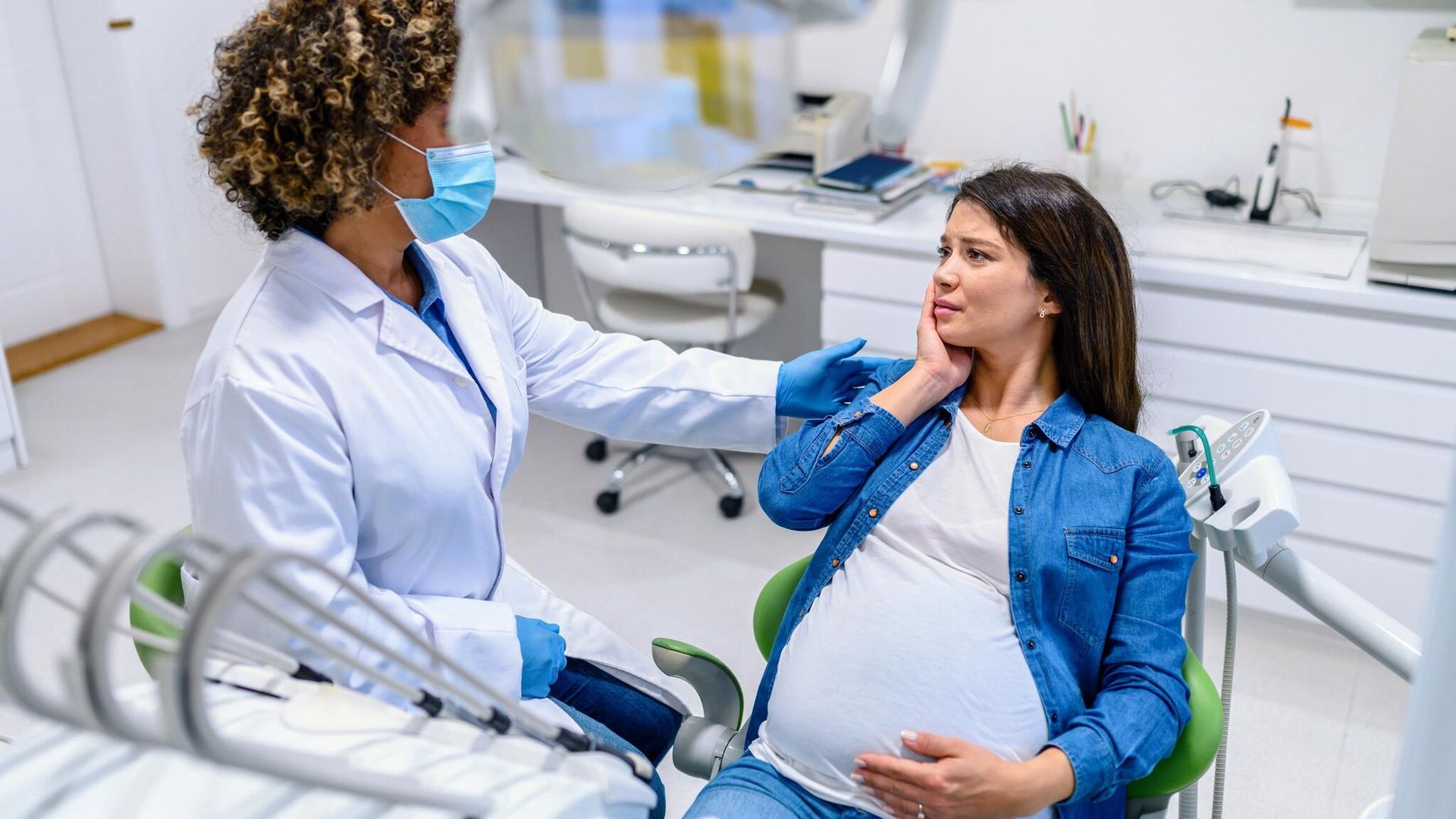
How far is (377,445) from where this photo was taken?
1.32 metres

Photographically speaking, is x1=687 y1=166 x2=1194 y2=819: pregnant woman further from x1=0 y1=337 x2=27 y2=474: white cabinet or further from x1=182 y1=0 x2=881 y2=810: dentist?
x1=0 y1=337 x2=27 y2=474: white cabinet

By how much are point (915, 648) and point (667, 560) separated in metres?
1.56

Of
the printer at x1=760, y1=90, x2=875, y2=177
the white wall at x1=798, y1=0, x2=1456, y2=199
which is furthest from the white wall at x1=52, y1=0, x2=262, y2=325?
the white wall at x1=798, y1=0, x2=1456, y2=199

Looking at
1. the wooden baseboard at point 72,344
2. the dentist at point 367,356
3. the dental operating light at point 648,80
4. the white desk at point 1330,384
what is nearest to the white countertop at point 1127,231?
the white desk at point 1330,384

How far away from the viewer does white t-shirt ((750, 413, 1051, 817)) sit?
134 centimetres

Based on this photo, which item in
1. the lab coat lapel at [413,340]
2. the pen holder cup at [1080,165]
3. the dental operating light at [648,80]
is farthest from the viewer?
the pen holder cup at [1080,165]

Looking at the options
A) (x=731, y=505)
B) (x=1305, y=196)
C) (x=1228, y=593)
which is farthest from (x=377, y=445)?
(x=1305, y=196)

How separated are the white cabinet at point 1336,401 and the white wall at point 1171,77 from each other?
64cm

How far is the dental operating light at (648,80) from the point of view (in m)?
0.60

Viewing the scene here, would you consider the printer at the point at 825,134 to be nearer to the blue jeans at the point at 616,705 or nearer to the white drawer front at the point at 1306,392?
the white drawer front at the point at 1306,392

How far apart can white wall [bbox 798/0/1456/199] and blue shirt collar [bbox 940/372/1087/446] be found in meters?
1.54

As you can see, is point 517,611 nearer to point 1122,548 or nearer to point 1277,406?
point 1122,548

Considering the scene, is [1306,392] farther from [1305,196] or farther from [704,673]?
[704,673]

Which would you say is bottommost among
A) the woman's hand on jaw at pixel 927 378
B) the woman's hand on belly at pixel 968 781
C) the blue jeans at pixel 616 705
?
the blue jeans at pixel 616 705
